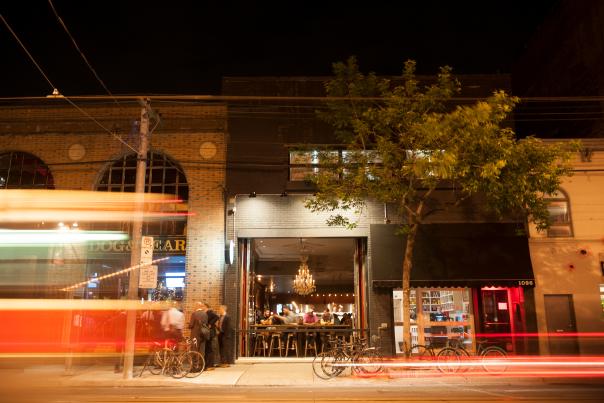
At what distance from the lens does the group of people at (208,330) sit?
1544 cm

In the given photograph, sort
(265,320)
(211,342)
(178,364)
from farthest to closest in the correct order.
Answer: (265,320) < (211,342) < (178,364)

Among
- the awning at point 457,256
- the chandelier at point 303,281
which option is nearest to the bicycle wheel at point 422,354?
the awning at point 457,256

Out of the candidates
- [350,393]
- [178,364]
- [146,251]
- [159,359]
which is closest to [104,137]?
[146,251]

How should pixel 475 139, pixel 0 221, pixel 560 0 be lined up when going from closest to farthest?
pixel 0 221 → pixel 475 139 → pixel 560 0

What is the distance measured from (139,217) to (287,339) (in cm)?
704

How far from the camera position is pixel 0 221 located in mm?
6500

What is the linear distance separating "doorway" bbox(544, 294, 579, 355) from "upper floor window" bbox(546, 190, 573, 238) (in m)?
2.04

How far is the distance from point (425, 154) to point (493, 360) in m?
5.68

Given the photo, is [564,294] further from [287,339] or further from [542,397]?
[287,339]

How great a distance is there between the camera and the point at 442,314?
1759cm

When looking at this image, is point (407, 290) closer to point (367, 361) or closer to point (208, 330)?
point (367, 361)

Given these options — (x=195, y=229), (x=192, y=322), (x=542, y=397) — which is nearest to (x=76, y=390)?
(x=192, y=322)

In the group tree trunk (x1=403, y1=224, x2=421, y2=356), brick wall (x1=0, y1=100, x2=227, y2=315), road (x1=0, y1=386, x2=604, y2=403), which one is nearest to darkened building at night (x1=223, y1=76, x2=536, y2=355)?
brick wall (x1=0, y1=100, x2=227, y2=315)

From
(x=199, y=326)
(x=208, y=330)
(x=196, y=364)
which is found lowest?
(x=196, y=364)
